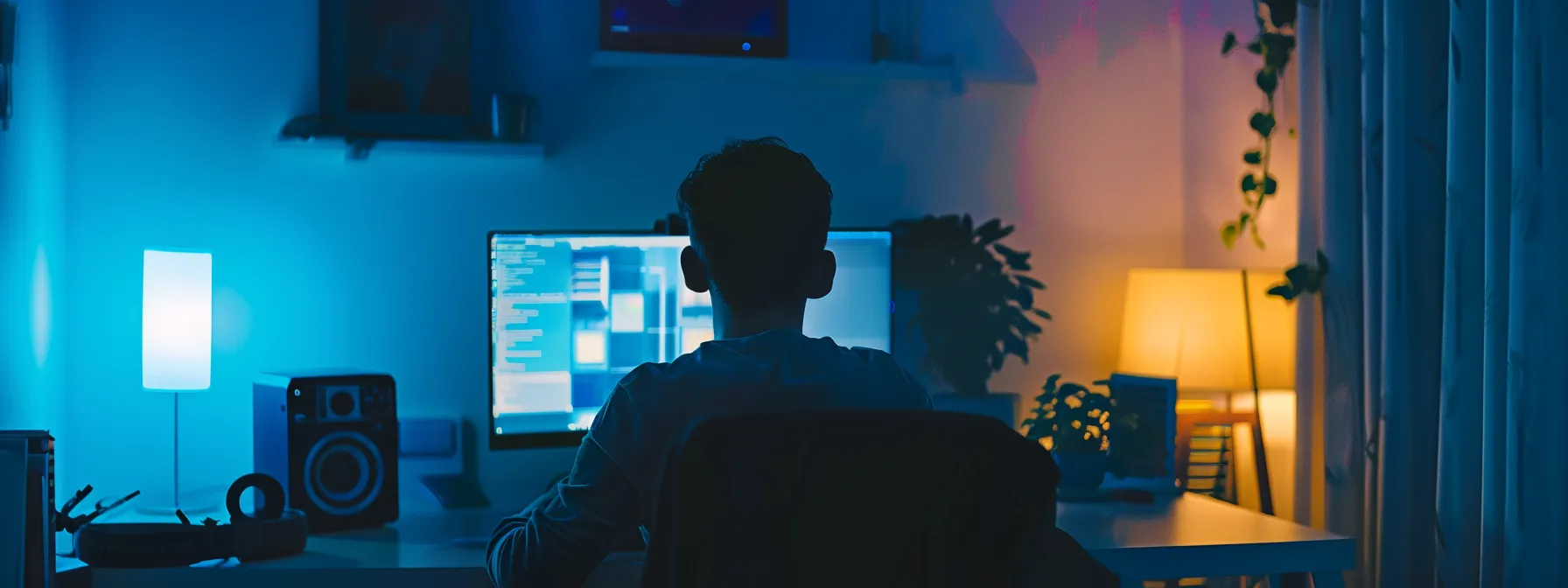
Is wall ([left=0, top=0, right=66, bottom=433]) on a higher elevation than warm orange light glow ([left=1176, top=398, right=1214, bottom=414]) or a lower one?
higher

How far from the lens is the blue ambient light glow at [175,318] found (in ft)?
6.26

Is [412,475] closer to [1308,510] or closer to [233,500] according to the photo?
[233,500]

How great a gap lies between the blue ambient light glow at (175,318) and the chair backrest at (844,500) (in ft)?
4.36

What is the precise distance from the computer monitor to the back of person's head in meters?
0.83

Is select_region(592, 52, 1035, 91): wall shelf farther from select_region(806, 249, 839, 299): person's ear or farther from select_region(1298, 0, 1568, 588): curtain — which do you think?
select_region(806, 249, 839, 299): person's ear

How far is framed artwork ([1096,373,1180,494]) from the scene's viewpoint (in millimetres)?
2100

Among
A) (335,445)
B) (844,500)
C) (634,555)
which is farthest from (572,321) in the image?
(844,500)

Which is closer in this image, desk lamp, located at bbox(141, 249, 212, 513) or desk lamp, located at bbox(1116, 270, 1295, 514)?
desk lamp, located at bbox(141, 249, 212, 513)

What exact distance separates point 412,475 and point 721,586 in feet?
5.11

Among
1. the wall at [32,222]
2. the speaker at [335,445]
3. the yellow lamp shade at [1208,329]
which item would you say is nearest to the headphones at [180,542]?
the speaker at [335,445]

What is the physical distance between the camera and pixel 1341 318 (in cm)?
226

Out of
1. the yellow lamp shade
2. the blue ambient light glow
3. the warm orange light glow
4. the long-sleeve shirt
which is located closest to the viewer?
the long-sleeve shirt

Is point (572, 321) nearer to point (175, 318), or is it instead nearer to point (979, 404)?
point (175, 318)

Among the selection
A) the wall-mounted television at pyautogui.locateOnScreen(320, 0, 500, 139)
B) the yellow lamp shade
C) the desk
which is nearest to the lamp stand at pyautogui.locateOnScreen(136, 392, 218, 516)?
the wall-mounted television at pyautogui.locateOnScreen(320, 0, 500, 139)
